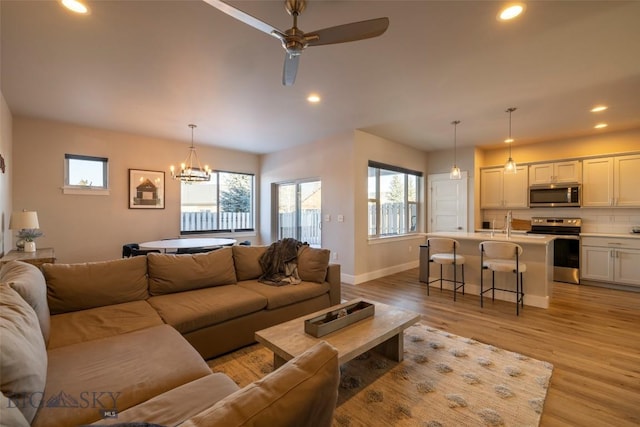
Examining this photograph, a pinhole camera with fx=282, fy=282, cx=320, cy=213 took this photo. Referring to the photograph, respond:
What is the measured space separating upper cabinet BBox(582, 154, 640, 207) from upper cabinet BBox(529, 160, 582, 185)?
0.35 feet

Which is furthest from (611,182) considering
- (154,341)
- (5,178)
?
(5,178)

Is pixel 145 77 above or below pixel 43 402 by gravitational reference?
above

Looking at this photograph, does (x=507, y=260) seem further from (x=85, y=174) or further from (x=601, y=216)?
(x=85, y=174)

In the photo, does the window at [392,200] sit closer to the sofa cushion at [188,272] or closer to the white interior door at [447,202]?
the white interior door at [447,202]

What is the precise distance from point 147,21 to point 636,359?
485 cm

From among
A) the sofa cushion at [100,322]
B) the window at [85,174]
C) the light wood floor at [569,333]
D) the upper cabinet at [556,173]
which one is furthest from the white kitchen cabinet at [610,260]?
the window at [85,174]

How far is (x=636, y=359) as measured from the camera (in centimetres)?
241

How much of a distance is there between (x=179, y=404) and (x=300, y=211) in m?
5.19

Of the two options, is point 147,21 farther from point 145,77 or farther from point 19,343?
point 19,343

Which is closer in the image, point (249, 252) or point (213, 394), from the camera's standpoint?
point (213, 394)

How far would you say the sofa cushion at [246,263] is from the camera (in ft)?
10.6

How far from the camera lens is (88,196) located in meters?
4.75

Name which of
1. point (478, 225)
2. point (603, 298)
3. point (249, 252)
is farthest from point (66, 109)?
point (603, 298)

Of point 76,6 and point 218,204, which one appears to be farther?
point 218,204
